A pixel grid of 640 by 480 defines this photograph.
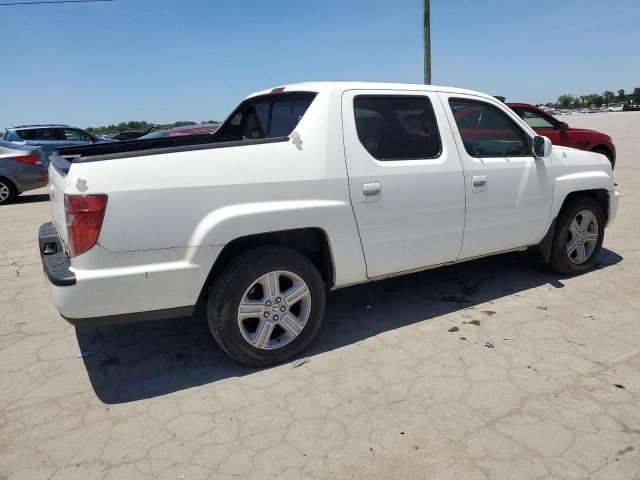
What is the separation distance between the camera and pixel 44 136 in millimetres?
14156

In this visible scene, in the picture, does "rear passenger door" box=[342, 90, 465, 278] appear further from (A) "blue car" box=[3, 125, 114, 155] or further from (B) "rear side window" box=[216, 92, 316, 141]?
(A) "blue car" box=[3, 125, 114, 155]

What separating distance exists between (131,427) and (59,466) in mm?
383

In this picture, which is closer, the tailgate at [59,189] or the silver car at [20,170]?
the tailgate at [59,189]

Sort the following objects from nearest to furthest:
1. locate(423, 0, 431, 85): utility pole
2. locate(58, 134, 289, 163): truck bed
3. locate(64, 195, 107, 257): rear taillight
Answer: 1. locate(64, 195, 107, 257): rear taillight
2. locate(58, 134, 289, 163): truck bed
3. locate(423, 0, 431, 85): utility pole

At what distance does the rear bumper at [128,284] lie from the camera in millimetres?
2682

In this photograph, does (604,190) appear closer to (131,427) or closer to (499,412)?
(499,412)

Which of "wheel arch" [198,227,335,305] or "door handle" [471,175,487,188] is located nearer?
"wheel arch" [198,227,335,305]

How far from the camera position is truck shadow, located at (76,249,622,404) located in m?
3.20

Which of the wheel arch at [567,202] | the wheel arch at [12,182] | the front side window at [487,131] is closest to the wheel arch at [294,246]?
the front side window at [487,131]

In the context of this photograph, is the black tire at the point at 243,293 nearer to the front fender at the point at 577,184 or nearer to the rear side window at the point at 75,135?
the front fender at the point at 577,184

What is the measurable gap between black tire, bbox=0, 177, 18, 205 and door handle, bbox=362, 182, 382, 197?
10.2m

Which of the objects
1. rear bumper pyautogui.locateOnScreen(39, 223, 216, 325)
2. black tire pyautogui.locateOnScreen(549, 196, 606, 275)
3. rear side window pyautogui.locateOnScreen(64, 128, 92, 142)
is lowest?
black tire pyautogui.locateOnScreen(549, 196, 606, 275)

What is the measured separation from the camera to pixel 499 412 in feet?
8.86

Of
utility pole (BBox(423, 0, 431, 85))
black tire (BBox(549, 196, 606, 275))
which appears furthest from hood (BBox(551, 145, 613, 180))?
utility pole (BBox(423, 0, 431, 85))
